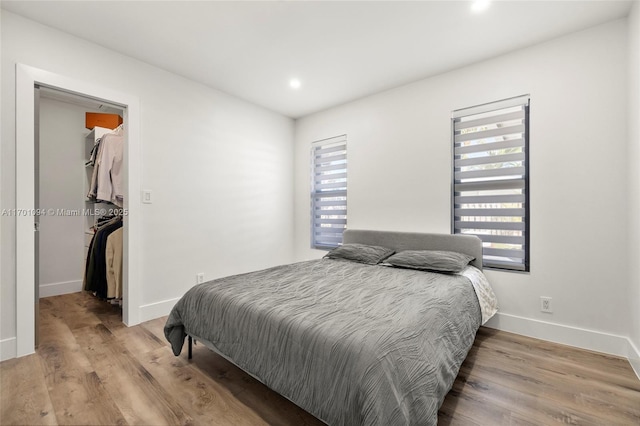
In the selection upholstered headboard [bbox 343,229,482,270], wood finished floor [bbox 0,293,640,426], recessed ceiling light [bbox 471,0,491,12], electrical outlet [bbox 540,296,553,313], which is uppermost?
recessed ceiling light [bbox 471,0,491,12]

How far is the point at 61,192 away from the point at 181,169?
6.68 ft

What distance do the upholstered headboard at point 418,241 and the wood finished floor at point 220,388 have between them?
32.2 inches

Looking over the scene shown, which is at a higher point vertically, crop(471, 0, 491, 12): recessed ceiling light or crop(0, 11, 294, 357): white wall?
crop(471, 0, 491, 12): recessed ceiling light

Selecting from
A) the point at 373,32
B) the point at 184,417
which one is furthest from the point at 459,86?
the point at 184,417

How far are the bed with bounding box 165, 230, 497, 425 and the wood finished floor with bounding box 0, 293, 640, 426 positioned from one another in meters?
0.22

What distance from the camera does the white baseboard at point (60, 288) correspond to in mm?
3544

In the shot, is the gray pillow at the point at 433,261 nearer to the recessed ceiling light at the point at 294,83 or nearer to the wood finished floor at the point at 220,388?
the wood finished floor at the point at 220,388

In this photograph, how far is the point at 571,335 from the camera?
2260 millimetres

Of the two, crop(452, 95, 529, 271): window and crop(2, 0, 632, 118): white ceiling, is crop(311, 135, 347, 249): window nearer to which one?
crop(2, 0, 632, 118): white ceiling

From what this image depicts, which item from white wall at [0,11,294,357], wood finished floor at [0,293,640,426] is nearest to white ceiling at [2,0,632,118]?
white wall at [0,11,294,357]

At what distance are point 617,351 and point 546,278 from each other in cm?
63

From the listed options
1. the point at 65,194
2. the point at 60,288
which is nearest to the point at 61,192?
the point at 65,194

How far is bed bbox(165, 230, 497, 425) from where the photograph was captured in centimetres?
108

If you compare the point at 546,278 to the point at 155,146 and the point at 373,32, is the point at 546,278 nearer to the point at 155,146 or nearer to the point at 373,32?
the point at 373,32
